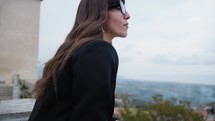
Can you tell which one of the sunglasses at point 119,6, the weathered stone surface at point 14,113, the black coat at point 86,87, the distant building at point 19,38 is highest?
the sunglasses at point 119,6

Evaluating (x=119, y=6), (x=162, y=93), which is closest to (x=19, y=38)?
(x=162, y=93)

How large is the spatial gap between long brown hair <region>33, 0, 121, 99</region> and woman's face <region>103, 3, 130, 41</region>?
34 mm

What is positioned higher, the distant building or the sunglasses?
the sunglasses

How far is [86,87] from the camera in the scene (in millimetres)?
927

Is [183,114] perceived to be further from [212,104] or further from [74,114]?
[74,114]

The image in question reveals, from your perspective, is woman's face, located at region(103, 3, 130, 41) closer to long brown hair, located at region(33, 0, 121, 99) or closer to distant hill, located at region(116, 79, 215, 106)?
long brown hair, located at region(33, 0, 121, 99)

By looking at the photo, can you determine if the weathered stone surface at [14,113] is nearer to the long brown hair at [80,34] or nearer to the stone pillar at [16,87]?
the long brown hair at [80,34]

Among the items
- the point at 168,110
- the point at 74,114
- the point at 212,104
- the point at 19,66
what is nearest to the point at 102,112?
the point at 74,114

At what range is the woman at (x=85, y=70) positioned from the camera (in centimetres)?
93

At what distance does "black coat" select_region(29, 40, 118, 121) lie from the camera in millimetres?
923

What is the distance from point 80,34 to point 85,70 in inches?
8.9

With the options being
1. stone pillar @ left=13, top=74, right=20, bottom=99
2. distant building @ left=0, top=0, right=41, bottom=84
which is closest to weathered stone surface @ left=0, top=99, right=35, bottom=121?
stone pillar @ left=13, top=74, right=20, bottom=99

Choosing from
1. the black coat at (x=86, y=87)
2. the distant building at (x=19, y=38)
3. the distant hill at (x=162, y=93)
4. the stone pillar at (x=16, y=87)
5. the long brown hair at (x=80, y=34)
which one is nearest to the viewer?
the black coat at (x=86, y=87)

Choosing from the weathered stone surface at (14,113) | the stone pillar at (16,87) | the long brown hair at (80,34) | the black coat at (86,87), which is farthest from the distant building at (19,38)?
the black coat at (86,87)
